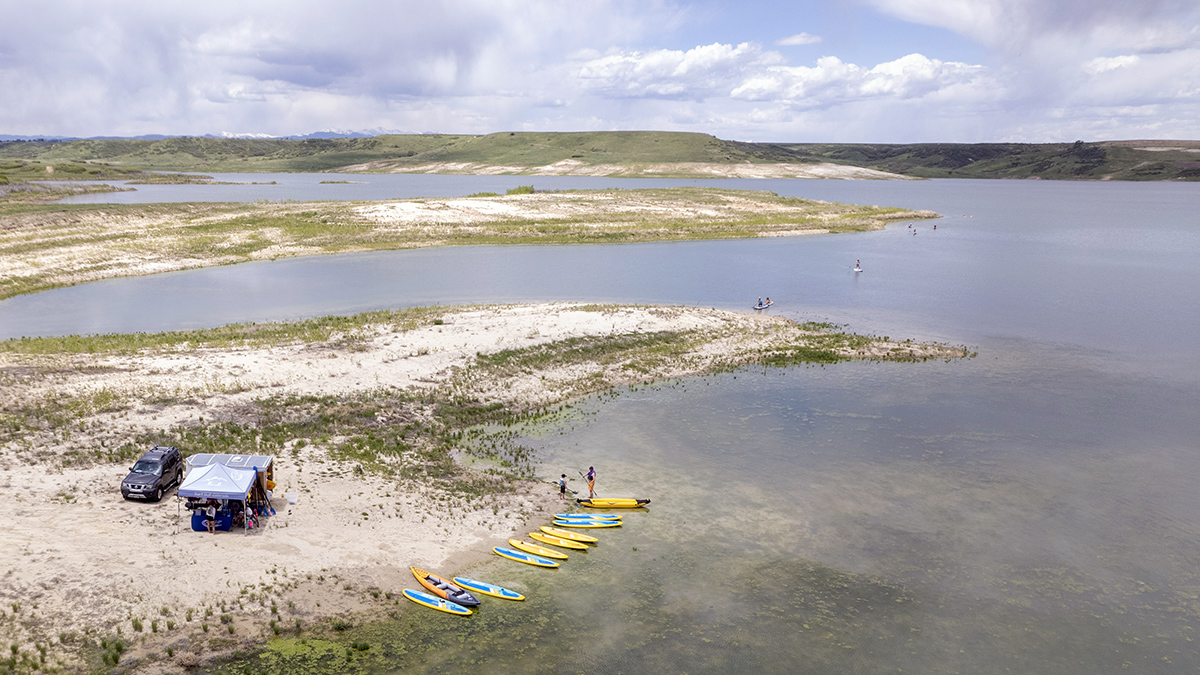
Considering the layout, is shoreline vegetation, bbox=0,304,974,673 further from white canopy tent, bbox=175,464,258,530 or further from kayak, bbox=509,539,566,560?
white canopy tent, bbox=175,464,258,530

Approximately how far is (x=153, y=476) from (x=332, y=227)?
A: 95.2 meters

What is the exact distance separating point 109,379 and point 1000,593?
169ft

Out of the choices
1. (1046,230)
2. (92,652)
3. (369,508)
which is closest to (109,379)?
(369,508)

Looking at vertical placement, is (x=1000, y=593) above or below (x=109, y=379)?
below

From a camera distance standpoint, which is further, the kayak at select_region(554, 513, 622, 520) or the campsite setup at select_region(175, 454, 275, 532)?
the kayak at select_region(554, 513, 622, 520)

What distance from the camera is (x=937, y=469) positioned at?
38281mm

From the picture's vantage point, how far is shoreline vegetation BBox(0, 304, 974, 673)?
23453mm

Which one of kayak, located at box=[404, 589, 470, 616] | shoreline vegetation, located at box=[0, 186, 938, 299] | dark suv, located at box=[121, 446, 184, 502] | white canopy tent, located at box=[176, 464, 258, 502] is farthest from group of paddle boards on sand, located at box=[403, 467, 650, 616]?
shoreline vegetation, located at box=[0, 186, 938, 299]

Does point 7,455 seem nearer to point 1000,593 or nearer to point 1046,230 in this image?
point 1000,593

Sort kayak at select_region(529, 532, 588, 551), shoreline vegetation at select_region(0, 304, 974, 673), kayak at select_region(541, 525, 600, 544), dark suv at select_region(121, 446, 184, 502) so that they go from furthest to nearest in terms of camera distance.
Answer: kayak at select_region(541, 525, 600, 544) → kayak at select_region(529, 532, 588, 551) → dark suv at select_region(121, 446, 184, 502) → shoreline vegetation at select_region(0, 304, 974, 673)

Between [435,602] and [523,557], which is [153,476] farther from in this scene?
[523,557]

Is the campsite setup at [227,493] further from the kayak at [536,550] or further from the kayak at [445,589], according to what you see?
the kayak at [536,550]

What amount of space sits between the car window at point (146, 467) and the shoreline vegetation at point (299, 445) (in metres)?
1.67

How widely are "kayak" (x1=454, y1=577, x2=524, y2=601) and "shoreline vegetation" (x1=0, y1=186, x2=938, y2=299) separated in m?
74.0
